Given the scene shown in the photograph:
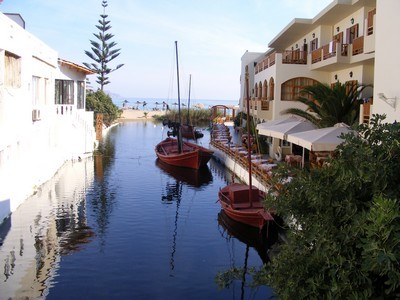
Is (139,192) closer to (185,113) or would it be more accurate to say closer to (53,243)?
(53,243)

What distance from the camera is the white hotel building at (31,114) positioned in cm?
1459

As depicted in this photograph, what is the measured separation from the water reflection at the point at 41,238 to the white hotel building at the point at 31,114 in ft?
2.07

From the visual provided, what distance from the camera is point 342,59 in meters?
20.0

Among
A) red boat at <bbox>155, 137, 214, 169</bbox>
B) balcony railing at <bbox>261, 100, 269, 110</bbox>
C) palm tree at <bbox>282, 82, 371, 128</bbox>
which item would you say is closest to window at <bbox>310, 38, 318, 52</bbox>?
balcony railing at <bbox>261, 100, 269, 110</bbox>

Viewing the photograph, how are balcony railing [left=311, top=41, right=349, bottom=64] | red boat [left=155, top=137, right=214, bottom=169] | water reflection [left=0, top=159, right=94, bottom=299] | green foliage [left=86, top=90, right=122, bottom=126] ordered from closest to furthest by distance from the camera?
water reflection [left=0, top=159, right=94, bottom=299] → balcony railing [left=311, top=41, right=349, bottom=64] → red boat [left=155, top=137, right=214, bottom=169] → green foliage [left=86, top=90, right=122, bottom=126]

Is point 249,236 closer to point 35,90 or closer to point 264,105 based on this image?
point 35,90

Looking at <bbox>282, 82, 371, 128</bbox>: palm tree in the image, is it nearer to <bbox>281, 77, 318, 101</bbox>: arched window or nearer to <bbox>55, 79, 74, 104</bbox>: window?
<bbox>281, 77, 318, 101</bbox>: arched window

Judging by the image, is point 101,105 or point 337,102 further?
point 101,105

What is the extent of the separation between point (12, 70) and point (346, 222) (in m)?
13.9

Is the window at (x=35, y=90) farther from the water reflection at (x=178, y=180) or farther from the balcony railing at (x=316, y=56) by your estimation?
the balcony railing at (x=316, y=56)

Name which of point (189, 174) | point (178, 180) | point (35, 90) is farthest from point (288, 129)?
point (35, 90)

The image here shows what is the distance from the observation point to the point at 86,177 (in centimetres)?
2347

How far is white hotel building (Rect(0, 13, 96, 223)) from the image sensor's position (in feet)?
47.9

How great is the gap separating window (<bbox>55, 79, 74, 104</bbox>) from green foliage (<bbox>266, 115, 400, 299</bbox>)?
23.8 m
